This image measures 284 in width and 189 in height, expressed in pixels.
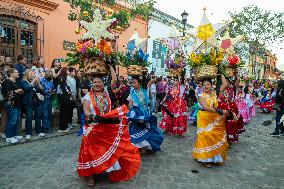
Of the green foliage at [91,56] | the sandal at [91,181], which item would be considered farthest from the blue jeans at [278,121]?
the sandal at [91,181]

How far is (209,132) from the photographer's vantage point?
5801 mm

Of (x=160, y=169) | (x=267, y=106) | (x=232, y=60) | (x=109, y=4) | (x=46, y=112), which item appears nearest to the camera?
(x=160, y=169)

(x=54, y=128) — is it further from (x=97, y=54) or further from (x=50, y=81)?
(x=97, y=54)

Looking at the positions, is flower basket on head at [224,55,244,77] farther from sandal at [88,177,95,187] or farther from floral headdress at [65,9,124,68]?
sandal at [88,177,95,187]

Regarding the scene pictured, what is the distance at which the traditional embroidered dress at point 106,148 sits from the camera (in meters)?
4.66

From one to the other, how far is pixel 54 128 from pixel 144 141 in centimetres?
406

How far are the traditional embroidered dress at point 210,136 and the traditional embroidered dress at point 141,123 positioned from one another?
1.11 m

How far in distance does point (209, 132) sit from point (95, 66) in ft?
8.78

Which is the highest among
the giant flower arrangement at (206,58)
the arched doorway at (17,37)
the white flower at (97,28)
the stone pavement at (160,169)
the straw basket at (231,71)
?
the arched doorway at (17,37)

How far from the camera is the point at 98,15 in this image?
4855mm

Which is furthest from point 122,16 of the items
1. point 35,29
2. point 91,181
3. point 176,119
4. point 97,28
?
point 91,181

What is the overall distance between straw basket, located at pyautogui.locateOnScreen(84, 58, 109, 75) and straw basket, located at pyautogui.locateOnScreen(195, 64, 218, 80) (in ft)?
7.13

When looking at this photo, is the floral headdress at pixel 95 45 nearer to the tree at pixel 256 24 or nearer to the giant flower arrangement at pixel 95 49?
the giant flower arrangement at pixel 95 49

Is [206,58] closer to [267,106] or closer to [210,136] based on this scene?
[210,136]
